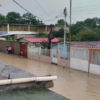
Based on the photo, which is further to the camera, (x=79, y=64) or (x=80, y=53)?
(x=80, y=53)

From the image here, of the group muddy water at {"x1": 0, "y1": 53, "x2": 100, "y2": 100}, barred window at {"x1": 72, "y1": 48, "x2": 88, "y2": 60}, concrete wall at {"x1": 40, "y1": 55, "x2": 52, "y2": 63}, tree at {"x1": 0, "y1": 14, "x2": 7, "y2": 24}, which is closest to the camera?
muddy water at {"x1": 0, "y1": 53, "x2": 100, "y2": 100}

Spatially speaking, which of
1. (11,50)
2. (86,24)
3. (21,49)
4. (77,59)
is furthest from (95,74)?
(86,24)

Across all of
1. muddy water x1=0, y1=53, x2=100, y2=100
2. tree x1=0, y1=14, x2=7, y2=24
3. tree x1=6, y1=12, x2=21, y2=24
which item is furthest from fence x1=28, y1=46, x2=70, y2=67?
tree x1=6, y1=12, x2=21, y2=24

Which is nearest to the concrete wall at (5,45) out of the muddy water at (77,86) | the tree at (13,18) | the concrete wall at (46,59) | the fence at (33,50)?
the fence at (33,50)

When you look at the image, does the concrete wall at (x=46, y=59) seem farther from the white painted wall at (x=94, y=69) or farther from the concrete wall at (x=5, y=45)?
the concrete wall at (x=5, y=45)

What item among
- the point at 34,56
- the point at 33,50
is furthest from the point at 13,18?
the point at 34,56

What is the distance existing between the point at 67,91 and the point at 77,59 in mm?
6646

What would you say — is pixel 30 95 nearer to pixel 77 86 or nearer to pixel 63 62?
pixel 77 86

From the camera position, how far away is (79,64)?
54.0ft

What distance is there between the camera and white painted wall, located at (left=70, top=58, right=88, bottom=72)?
15.7 m

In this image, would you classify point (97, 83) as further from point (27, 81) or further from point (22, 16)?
point (22, 16)

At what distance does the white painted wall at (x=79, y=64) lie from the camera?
51.4 feet

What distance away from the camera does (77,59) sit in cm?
1673

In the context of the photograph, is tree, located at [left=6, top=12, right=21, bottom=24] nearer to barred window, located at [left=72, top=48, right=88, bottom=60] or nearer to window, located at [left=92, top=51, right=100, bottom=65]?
barred window, located at [left=72, top=48, right=88, bottom=60]
